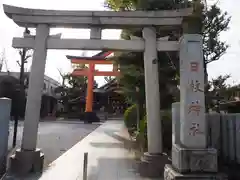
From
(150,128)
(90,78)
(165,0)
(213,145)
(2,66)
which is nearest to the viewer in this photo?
(213,145)

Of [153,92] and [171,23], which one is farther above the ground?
[171,23]

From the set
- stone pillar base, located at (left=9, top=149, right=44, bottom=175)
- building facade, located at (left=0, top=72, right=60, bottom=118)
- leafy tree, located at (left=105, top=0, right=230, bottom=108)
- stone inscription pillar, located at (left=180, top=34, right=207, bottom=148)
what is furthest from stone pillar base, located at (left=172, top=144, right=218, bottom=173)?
building facade, located at (left=0, top=72, right=60, bottom=118)

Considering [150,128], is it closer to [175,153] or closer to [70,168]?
[175,153]

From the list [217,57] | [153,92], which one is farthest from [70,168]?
[217,57]

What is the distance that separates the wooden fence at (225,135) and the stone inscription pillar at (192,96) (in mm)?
884

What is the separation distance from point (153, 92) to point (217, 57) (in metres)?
9.52

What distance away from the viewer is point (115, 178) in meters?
7.67

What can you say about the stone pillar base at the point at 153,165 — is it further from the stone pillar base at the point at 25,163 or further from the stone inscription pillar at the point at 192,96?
the stone pillar base at the point at 25,163

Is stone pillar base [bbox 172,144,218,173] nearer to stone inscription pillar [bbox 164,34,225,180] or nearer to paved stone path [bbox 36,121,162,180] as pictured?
stone inscription pillar [bbox 164,34,225,180]

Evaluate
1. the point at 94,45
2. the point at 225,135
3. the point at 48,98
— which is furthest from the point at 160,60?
the point at 48,98

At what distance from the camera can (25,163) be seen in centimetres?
800

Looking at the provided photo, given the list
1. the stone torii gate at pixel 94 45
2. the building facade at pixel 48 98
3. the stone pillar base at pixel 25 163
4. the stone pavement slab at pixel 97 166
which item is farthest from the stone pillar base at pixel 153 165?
the building facade at pixel 48 98

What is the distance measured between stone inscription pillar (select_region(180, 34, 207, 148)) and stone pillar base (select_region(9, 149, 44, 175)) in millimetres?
4435

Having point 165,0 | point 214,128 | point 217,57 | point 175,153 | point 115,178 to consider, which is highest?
point 165,0
